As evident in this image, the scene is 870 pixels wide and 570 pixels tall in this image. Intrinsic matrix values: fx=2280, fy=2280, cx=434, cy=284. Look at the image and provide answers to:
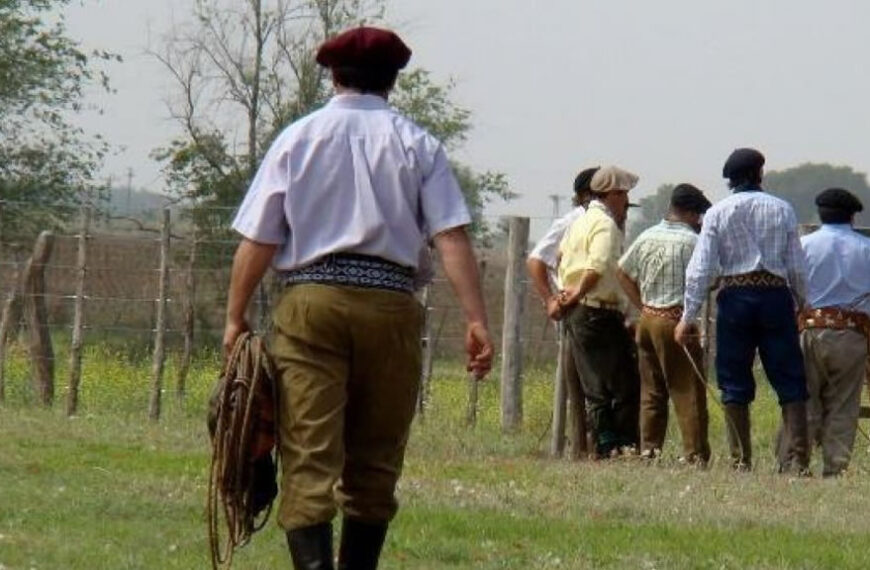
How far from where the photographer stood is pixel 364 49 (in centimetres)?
711

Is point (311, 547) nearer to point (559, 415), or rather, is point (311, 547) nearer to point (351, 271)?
point (351, 271)

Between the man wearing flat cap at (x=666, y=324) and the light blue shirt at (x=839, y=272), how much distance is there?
0.74 m

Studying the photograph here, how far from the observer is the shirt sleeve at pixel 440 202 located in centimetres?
702

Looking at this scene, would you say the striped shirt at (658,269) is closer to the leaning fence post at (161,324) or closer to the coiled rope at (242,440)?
the leaning fence post at (161,324)

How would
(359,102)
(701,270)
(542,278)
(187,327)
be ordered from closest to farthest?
(359,102) → (701,270) → (542,278) → (187,327)

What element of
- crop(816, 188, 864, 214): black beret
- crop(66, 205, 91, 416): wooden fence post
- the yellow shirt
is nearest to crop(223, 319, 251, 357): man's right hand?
the yellow shirt

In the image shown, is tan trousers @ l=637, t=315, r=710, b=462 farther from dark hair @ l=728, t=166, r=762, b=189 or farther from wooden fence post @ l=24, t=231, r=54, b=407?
wooden fence post @ l=24, t=231, r=54, b=407

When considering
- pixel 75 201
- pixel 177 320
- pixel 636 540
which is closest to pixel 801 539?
pixel 636 540

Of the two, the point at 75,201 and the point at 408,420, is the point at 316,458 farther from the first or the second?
the point at 75,201

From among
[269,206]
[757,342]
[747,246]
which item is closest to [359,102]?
[269,206]

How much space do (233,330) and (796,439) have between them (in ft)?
22.4

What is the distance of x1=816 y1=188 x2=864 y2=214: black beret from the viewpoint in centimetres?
1375

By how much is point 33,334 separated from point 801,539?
10.4 metres

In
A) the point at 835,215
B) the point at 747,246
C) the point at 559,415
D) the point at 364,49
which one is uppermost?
the point at 364,49
